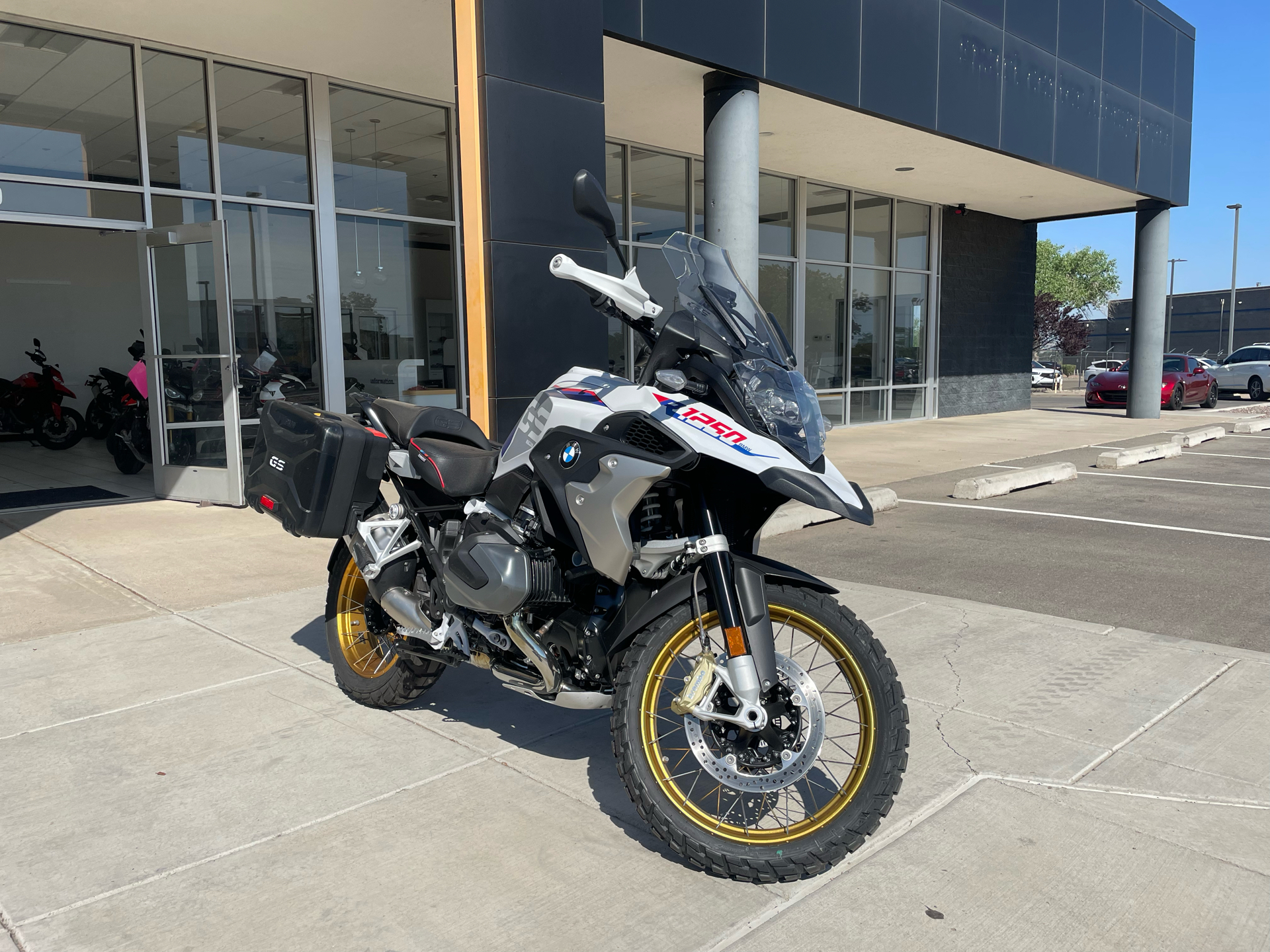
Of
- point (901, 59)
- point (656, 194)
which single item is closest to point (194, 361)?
point (656, 194)

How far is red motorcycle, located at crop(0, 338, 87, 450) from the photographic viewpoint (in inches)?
535

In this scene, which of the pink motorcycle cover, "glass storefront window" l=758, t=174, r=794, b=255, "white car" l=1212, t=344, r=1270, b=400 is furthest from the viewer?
"white car" l=1212, t=344, r=1270, b=400

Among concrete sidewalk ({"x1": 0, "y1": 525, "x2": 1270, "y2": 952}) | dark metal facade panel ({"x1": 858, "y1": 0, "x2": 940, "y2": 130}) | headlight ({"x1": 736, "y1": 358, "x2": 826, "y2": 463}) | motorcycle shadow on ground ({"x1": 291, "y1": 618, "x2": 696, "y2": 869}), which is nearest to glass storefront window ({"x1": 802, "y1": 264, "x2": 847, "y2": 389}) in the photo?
dark metal facade panel ({"x1": 858, "y1": 0, "x2": 940, "y2": 130})

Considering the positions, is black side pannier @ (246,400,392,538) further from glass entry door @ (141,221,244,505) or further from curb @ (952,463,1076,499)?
curb @ (952,463,1076,499)

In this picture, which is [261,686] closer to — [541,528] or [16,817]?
[16,817]

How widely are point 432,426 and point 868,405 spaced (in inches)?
604

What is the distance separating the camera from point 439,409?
3.43 metres

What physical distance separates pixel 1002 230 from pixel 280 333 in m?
16.1

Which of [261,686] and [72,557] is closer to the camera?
[261,686]

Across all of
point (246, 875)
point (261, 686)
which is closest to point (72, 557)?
point (261, 686)

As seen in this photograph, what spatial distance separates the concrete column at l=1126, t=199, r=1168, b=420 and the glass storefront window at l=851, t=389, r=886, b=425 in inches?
193

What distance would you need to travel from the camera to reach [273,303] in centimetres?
954

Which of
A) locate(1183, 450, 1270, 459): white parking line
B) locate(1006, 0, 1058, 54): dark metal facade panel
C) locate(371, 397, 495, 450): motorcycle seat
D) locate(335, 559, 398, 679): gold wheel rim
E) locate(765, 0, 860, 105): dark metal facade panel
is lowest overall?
locate(1183, 450, 1270, 459): white parking line

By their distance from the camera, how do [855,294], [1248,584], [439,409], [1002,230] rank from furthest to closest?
1. [1002,230]
2. [855,294]
3. [1248,584]
4. [439,409]
